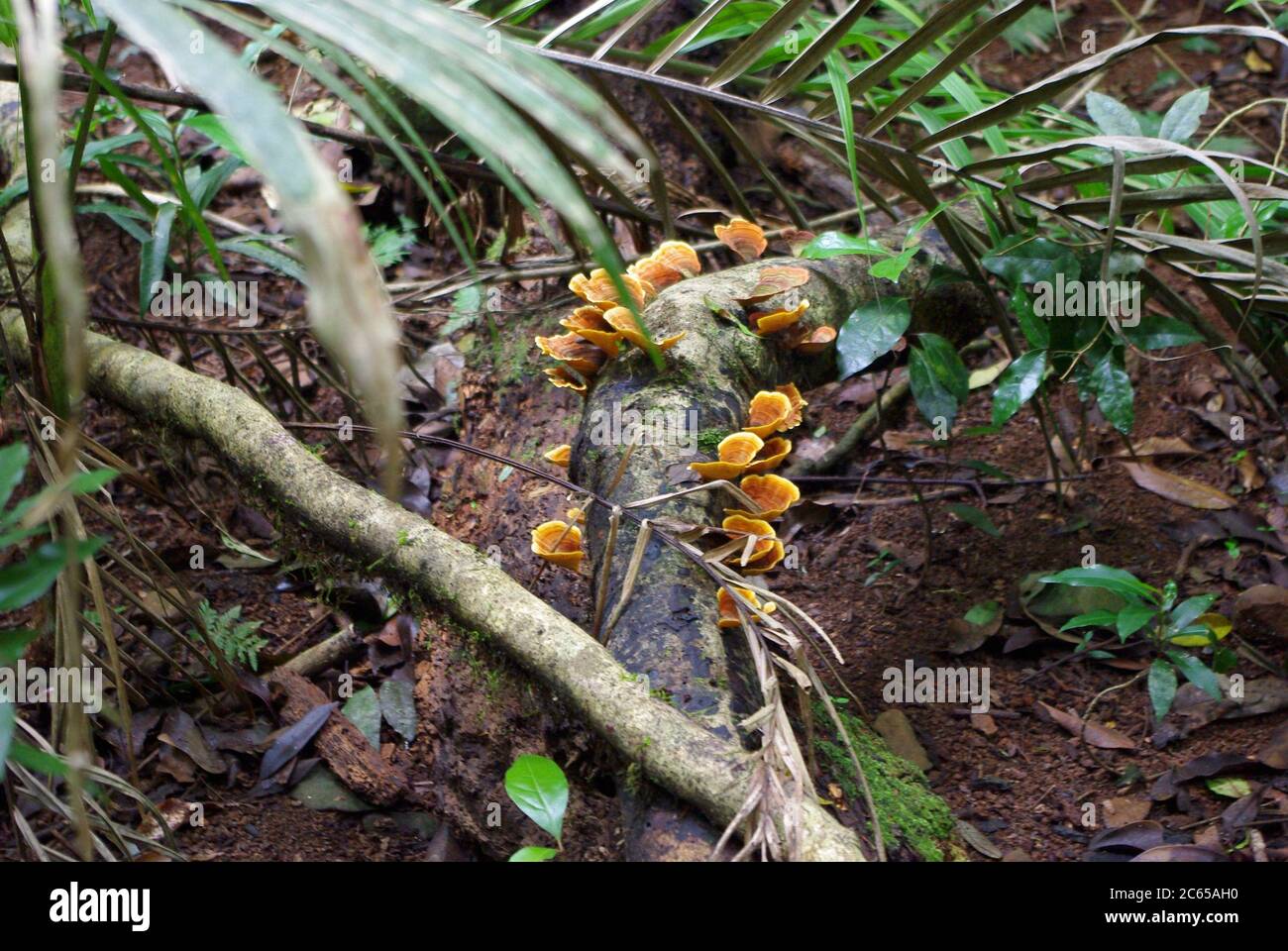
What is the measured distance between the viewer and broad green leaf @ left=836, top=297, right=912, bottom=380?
260cm

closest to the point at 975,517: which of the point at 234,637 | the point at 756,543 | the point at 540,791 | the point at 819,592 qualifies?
the point at 819,592

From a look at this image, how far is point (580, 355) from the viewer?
248cm

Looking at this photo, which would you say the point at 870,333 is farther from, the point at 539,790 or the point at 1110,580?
the point at 539,790

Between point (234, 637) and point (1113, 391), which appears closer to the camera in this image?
point (1113, 391)

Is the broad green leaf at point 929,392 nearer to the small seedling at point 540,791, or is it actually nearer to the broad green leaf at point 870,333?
the broad green leaf at point 870,333

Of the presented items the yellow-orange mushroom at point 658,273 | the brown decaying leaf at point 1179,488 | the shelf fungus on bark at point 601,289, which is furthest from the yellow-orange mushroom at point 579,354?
the brown decaying leaf at point 1179,488

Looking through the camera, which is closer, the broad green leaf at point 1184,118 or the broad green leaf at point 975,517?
the broad green leaf at point 1184,118

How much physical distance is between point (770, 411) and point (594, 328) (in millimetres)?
481

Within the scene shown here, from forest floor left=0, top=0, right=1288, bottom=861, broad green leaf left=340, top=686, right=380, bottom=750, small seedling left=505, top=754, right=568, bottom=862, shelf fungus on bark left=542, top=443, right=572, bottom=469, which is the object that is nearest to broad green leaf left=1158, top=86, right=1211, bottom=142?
forest floor left=0, top=0, right=1288, bottom=861

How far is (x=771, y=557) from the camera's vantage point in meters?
2.08

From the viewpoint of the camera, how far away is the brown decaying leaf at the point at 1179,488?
316 cm

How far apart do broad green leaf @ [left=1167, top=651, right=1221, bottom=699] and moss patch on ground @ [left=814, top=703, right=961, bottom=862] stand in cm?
68

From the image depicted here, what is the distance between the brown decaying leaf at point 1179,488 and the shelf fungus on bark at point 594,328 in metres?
1.98

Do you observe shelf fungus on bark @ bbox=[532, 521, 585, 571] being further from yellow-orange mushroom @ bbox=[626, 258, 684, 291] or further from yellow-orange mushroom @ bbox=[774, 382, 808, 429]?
yellow-orange mushroom @ bbox=[626, 258, 684, 291]
